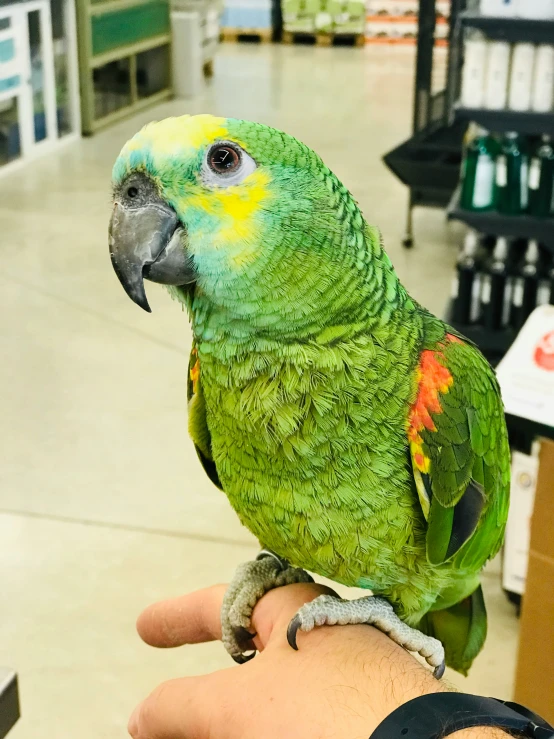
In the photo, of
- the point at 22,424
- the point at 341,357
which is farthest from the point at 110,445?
the point at 341,357

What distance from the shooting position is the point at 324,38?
9.38 metres

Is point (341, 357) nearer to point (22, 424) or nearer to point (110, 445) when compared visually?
point (110, 445)

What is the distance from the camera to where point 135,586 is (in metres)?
2.12

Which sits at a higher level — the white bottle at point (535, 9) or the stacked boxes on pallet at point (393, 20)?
the stacked boxes on pallet at point (393, 20)

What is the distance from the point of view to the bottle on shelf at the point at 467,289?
3012 millimetres

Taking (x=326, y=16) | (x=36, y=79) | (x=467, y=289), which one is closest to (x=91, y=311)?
(x=467, y=289)

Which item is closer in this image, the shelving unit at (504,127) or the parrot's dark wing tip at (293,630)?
the parrot's dark wing tip at (293,630)

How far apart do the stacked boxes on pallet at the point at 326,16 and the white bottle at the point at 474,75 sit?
22.9ft

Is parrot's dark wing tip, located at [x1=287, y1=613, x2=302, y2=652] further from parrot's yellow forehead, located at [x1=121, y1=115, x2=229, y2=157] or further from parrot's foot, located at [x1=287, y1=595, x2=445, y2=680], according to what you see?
parrot's yellow forehead, located at [x1=121, y1=115, x2=229, y2=157]

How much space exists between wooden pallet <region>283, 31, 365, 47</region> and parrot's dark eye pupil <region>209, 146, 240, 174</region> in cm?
927

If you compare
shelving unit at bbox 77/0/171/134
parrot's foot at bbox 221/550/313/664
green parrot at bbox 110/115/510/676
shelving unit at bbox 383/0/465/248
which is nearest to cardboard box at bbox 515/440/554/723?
green parrot at bbox 110/115/510/676

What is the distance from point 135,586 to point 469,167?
1859mm

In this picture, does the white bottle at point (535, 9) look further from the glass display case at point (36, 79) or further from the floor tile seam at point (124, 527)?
the glass display case at point (36, 79)

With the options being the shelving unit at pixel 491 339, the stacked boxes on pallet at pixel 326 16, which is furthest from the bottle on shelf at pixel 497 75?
the stacked boxes on pallet at pixel 326 16
